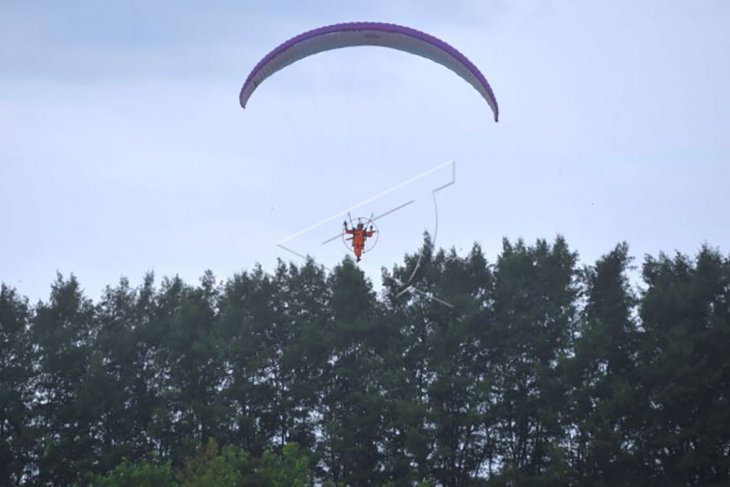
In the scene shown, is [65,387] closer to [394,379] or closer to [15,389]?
[15,389]

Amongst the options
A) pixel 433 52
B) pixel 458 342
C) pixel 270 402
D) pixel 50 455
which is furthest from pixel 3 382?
pixel 433 52

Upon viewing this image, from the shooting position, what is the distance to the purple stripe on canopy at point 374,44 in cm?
3234

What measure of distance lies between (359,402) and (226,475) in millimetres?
9530

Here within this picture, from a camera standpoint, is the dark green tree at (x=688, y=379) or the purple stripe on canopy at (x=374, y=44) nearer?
the purple stripe on canopy at (x=374, y=44)

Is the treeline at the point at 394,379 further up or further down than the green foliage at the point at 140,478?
further up

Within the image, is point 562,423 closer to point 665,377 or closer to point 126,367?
point 665,377

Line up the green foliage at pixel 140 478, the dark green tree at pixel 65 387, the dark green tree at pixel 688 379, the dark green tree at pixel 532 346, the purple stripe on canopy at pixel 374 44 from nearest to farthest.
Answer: the purple stripe on canopy at pixel 374 44, the green foliage at pixel 140 478, the dark green tree at pixel 688 379, the dark green tree at pixel 532 346, the dark green tree at pixel 65 387

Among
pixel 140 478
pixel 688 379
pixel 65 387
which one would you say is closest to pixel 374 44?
pixel 140 478

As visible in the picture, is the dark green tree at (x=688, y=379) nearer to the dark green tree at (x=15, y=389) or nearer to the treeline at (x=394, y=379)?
the treeline at (x=394, y=379)

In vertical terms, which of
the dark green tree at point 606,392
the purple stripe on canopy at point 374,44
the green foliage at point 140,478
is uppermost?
the purple stripe on canopy at point 374,44

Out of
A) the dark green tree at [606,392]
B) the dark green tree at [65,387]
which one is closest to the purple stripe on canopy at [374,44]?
the dark green tree at [606,392]

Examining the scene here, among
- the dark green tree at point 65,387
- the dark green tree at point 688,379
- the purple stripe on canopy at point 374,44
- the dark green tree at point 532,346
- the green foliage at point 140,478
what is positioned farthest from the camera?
the dark green tree at point 65,387

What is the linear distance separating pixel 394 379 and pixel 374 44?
17.1 m

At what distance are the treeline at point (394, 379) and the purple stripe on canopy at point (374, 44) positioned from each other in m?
13.8
